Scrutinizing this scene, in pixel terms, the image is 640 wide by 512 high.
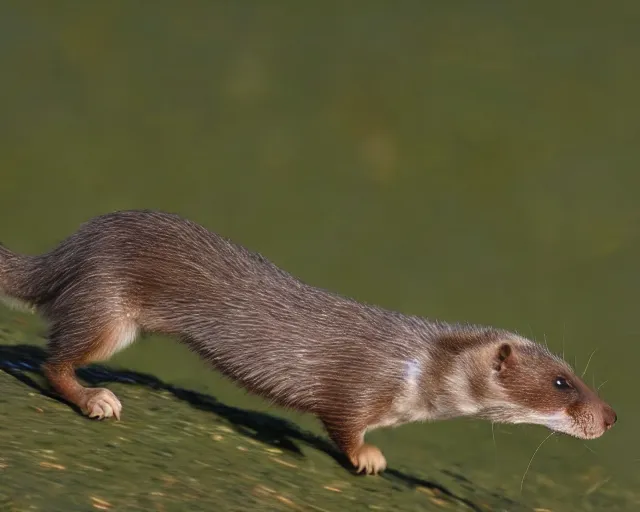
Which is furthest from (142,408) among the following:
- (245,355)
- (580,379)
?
(580,379)

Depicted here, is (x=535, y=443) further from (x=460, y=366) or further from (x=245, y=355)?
(x=245, y=355)

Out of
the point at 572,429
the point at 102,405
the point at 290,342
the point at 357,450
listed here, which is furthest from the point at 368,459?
the point at 102,405

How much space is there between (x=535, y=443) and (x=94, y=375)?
2.85m

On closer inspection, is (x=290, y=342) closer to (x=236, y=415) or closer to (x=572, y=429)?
(x=236, y=415)

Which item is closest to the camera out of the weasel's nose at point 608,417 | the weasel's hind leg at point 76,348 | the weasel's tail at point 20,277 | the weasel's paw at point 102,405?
the weasel's paw at point 102,405

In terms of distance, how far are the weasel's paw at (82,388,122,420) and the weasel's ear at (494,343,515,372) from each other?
6.79 feet

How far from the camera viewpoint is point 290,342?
7.18 metres

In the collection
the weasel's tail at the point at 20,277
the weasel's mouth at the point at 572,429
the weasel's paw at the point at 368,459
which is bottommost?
the weasel's paw at the point at 368,459

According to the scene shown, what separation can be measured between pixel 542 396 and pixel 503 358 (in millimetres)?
295

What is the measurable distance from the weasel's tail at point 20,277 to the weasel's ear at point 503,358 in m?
2.62

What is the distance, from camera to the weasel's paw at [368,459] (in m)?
7.00

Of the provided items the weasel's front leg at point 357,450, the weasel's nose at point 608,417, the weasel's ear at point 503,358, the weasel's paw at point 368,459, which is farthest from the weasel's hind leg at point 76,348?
the weasel's nose at point 608,417

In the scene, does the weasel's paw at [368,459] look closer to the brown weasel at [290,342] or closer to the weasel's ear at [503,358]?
the brown weasel at [290,342]

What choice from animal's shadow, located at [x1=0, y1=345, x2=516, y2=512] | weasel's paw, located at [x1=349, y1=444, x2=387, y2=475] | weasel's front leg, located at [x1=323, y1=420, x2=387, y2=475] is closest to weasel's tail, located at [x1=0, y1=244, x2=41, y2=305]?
animal's shadow, located at [x1=0, y1=345, x2=516, y2=512]
